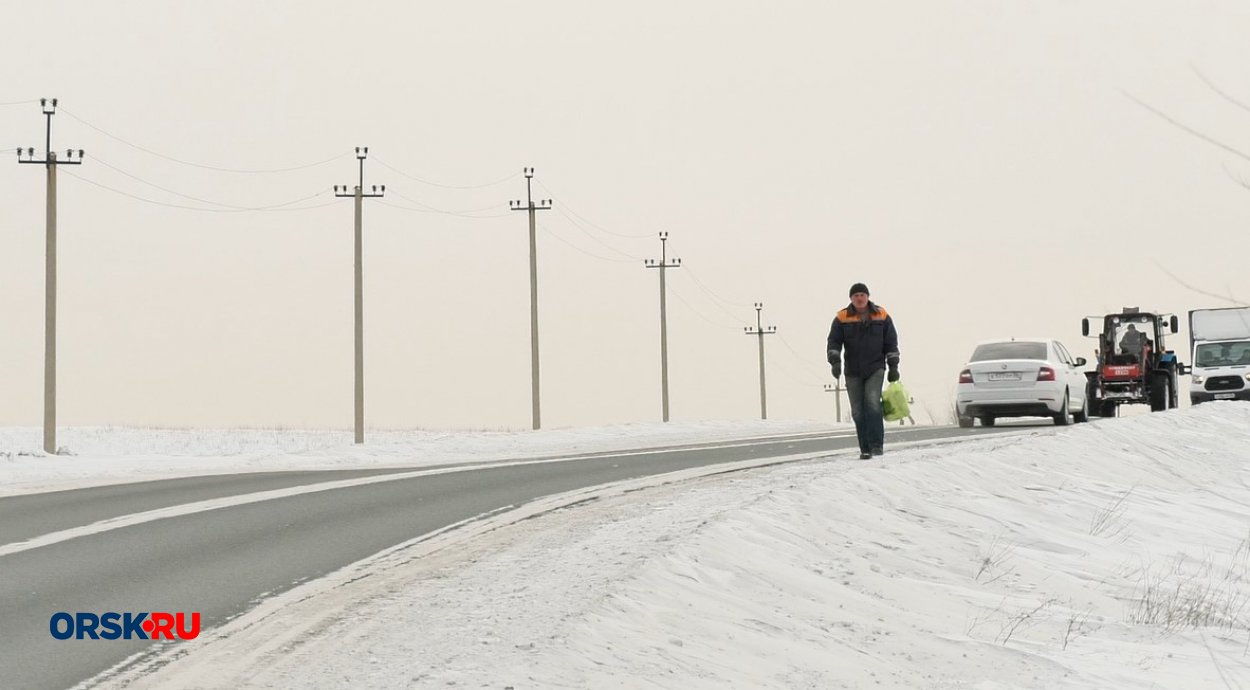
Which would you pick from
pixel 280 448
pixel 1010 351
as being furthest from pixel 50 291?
pixel 1010 351

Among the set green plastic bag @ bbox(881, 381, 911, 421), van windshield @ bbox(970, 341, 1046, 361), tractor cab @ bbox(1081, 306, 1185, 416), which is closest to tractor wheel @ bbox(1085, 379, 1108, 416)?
tractor cab @ bbox(1081, 306, 1185, 416)

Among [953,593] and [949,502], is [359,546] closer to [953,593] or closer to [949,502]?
[953,593]

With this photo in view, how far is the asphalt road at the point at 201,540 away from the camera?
7.26 metres

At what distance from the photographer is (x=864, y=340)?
15.6 m

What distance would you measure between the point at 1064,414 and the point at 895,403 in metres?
12.0

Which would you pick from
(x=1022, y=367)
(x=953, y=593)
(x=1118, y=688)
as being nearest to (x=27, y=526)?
(x=953, y=593)

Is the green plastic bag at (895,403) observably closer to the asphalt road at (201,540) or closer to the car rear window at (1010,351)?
the asphalt road at (201,540)

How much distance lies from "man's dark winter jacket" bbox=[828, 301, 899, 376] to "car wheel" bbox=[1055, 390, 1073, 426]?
1284cm

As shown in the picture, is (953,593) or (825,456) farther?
(825,456)

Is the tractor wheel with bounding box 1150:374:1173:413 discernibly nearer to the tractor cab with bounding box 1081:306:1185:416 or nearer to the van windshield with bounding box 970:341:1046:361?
the tractor cab with bounding box 1081:306:1185:416

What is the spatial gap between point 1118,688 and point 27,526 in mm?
8786

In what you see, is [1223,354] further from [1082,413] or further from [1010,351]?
[1010,351]

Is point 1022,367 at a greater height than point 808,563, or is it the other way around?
point 1022,367

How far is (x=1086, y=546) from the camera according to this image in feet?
44.8
